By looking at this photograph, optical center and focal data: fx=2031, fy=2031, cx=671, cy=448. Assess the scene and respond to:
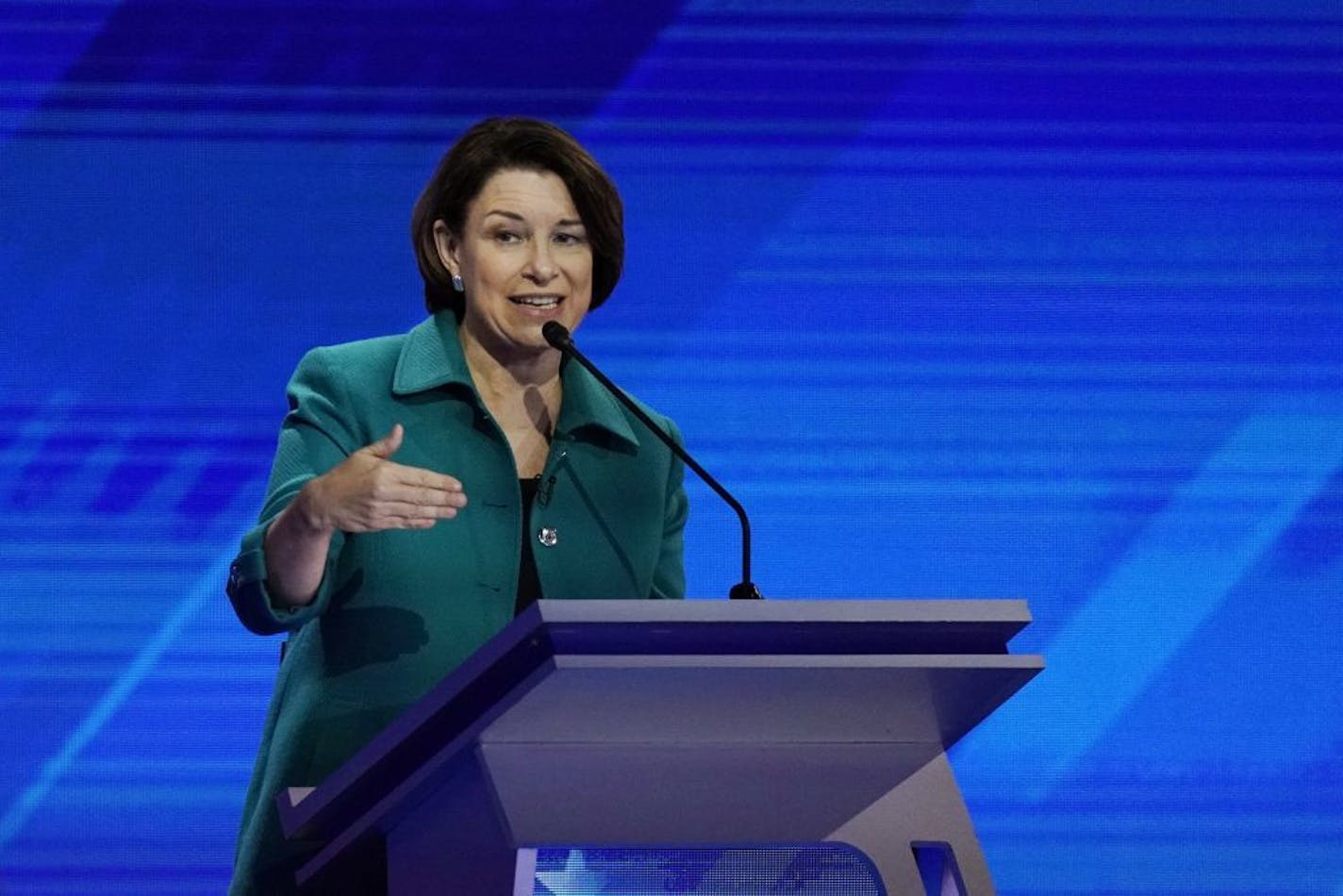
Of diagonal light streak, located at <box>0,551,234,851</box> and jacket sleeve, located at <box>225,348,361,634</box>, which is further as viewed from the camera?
diagonal light streak, located at <box>0,551,234,851</box>

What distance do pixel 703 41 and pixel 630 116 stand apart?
0.19 m

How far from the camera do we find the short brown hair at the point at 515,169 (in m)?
2.25

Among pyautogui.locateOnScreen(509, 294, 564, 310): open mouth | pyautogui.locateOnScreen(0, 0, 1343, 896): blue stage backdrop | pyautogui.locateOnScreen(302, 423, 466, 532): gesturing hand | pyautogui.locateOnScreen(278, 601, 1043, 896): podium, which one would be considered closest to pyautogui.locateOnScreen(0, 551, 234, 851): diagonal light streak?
pyautogui.locateOnScreen(0, 0, 1343, 896): blue stage backdrop

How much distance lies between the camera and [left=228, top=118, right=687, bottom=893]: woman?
1.92 metres

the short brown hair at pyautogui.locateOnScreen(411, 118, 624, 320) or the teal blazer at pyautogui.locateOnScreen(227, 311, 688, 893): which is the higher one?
the short brown hair at pyautogui.locateOnScreen(411, 118, 624, 320)

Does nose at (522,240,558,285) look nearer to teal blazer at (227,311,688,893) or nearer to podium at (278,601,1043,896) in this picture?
teal blazer at (227,311,688,893)

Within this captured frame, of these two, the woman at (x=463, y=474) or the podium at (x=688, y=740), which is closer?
the podium at (x=688, y=740)

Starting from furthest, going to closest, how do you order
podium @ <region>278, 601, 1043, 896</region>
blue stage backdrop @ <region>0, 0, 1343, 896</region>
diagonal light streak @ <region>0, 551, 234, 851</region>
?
blue stage backdrop @ <region>0, 0, 1343, 896</region> < diagonal light streak @ <region>0, 551, 234, 851</region> < podium @ <region>278, 601, 1043, 896</region>

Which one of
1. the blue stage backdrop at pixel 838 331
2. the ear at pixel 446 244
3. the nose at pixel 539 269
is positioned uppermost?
the blue stage backdrop at pixel 838 331

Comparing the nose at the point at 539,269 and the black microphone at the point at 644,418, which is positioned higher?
the nose at the point at 539,269

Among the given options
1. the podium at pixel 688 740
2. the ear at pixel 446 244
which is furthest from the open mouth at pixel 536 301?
the podium at pixel 688 740

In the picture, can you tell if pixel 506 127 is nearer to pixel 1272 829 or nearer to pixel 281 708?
pixel 281 708

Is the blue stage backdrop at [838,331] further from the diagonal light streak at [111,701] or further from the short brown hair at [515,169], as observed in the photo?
the short brown hair at [515,169]

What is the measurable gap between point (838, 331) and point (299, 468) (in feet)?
5.01
